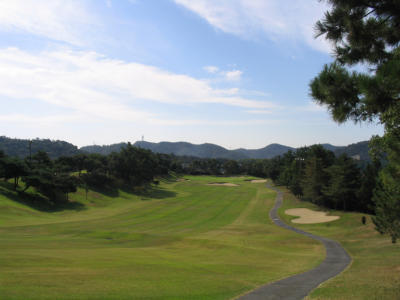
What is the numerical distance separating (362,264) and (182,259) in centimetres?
1358

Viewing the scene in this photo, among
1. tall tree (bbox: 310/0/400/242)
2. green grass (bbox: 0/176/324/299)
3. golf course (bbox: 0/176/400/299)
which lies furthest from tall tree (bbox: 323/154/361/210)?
tall tree (bbox: 310/0/400/242)

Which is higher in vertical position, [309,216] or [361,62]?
[361,62]

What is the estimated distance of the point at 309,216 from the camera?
2179 inches

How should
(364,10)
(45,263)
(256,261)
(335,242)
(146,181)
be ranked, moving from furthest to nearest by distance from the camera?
(146,181) < (335,242) < (256,261) < (45,263) < (364,10)

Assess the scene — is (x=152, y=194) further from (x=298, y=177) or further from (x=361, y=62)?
(x=361, y=62)

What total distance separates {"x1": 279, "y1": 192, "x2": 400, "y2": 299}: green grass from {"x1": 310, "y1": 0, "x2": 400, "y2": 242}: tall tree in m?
8.15

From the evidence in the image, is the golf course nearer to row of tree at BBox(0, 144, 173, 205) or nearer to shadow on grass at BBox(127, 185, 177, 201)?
row of tree at BBox(0, 144, 173, 205)

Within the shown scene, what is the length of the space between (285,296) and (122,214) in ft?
165

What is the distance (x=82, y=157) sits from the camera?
110m

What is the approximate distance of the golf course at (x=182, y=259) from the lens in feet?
45.2

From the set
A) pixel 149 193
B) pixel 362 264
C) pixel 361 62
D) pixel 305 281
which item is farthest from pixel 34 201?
pixel 361 62

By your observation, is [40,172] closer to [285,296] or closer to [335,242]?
[335,242]

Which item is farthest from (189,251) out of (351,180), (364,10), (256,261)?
(351,180)

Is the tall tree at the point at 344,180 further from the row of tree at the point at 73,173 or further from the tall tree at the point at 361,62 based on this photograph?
the row of tree at the point at 73,173
